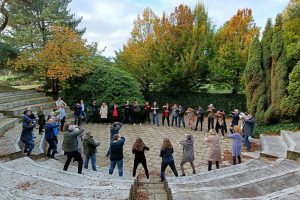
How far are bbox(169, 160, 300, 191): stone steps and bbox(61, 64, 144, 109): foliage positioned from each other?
507 inches

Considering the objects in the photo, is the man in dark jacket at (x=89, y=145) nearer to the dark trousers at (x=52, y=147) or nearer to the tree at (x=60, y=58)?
the dark trousers at (x=52, y=147)

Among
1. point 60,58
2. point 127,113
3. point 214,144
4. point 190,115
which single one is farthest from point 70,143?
point 60,58

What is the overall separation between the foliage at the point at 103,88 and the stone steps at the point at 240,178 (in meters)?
12.9

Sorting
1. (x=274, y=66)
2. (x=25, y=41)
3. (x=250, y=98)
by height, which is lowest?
(x=250, y=98)

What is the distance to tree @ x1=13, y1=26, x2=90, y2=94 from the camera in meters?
22.0

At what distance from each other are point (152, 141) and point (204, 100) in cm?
1033

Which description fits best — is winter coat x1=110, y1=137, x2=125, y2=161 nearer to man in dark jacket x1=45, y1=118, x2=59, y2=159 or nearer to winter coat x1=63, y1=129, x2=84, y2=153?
winter coat x1=63, y1=129, x2=84, y2=153

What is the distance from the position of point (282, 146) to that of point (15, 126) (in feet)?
44.1

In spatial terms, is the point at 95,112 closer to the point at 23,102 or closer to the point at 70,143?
the point at 23,102

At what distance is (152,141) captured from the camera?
53.6ft

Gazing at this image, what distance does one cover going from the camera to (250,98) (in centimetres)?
1839

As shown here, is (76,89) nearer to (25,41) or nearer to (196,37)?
(25,41)

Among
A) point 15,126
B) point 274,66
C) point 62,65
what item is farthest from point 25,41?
point 274,66

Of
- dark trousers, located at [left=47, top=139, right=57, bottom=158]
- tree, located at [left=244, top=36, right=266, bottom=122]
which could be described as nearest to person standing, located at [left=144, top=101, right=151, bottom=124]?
tree, located at [left=244, top=36, right=266, bottom=122]
